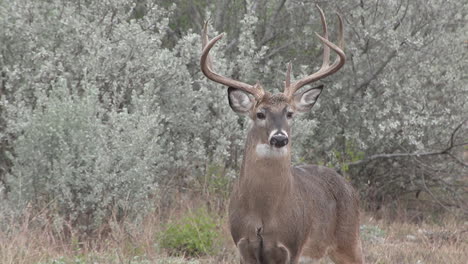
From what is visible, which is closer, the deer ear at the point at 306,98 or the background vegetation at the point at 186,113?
the deer ear at the point at 306,98

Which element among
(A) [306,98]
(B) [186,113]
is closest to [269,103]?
(A) [306,98]

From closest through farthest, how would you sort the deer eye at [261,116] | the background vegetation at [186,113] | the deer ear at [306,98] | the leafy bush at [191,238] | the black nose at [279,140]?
the black nose at [279,140] < the deer eye at [261,116] < the deer ear at [306,98] < the leafy bush at [191,238] < the background vegetation at [186,113]

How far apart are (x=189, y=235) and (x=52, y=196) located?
53.1 inches

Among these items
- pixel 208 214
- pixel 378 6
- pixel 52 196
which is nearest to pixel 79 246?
pixel 52 196

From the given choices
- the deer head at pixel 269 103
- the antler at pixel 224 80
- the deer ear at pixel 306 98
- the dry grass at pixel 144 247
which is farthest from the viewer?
the dry grass at pixel 144 247

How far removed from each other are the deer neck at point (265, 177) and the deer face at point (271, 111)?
0.08m

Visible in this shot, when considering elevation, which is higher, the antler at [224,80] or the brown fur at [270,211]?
the antler at [224,80]

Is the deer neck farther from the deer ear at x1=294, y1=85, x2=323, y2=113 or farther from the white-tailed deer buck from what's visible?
the deer ear at x1=294, y1=85, x2=323, y2=113

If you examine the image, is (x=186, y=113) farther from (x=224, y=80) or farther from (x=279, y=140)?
(x=279, y=140)

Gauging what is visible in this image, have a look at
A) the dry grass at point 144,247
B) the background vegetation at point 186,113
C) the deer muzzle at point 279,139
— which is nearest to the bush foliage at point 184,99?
the background vegetation at point 186,113

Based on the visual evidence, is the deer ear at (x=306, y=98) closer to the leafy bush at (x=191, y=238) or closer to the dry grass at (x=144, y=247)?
the dry grass at (x=144, y=247)

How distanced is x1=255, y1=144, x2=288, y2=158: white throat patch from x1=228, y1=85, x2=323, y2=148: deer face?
0.10 ft

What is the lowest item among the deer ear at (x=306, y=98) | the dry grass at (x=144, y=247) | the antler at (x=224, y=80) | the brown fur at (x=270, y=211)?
the dry grass at (x=144, y=247)

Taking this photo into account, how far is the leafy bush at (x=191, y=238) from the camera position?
6.86 meters
